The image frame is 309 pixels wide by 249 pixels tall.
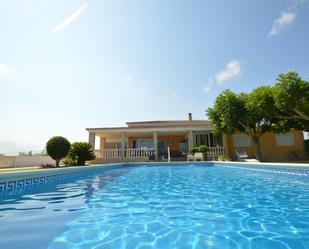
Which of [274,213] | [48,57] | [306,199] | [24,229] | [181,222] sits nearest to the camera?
[24,229]

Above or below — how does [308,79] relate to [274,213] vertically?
above

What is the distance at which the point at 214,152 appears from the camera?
19719 millimetres

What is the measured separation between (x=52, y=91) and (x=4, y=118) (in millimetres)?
5864

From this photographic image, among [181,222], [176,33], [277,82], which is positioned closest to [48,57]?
[176,33]

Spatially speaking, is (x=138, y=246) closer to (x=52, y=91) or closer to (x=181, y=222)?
(x=181, y=222)

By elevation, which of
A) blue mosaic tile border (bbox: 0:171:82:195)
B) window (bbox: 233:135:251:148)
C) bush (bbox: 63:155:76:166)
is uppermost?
window (bbox: 233:135:251:148)

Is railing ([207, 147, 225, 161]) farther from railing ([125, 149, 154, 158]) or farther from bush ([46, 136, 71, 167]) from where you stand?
bush ([46, 136, 71, 167])

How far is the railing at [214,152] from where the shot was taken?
62.8ft

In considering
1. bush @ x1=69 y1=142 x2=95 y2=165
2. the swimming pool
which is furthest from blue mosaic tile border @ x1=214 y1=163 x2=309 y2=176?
bush @ x1=69 y1=142 x2=95 y2=165

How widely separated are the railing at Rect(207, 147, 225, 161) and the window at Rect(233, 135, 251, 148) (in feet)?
9.53

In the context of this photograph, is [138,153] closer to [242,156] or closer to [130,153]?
[130,153]

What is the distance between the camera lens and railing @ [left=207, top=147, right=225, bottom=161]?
19153 millimetres

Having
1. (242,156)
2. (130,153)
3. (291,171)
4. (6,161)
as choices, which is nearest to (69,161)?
(6,161)

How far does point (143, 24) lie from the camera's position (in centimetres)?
1198
